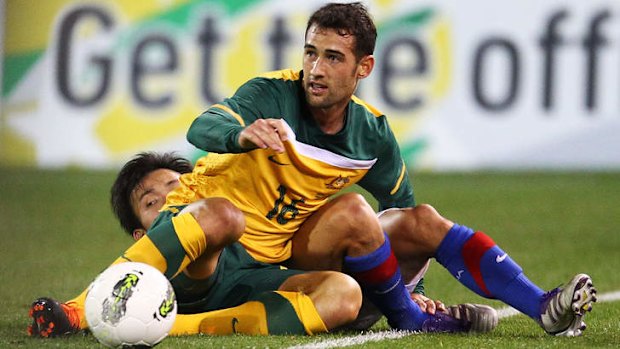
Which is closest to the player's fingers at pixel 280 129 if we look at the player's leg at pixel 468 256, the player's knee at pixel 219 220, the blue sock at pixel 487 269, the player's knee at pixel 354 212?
the player's knee at pixel 219 220

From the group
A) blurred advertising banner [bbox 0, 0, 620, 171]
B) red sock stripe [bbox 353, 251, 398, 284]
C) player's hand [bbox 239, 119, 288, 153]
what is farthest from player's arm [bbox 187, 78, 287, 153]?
blurred advertising banner [bbox 0, 0, 620, 171]

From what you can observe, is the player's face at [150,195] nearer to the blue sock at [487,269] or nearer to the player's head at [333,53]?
the player's head at [333,53]

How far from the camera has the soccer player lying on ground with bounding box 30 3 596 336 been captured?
4680 mm

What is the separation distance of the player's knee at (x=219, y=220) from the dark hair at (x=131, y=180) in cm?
105

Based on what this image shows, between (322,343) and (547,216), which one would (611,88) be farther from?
(322,343)

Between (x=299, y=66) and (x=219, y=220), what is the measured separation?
8.09m

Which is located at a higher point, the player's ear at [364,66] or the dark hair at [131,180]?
the player's ear at [364,66]

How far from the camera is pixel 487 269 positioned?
4844mm

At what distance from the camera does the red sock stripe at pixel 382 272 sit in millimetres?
4668

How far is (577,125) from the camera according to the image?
1245 cm

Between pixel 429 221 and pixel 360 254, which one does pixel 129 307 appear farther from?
pixel 429 221

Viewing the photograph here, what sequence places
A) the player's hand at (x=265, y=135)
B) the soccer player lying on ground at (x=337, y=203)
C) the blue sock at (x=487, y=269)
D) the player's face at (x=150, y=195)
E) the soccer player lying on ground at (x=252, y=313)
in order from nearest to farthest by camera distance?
the player's hand at (x=265, y=135) < the soccer player lying on ground at (x=252, y=313) < the soccer player lying on ground at (x=337, y=203) < the blue sock at (x=487, y=269) < the player's face at (x=150, y=195)

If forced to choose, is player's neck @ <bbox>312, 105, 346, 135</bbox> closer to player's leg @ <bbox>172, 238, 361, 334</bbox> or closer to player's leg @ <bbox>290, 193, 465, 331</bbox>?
player's leg @ <bbox>290, 193, 465, 331</bbox>

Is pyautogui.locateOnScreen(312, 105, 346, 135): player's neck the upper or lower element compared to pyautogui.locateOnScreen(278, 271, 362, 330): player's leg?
upper
